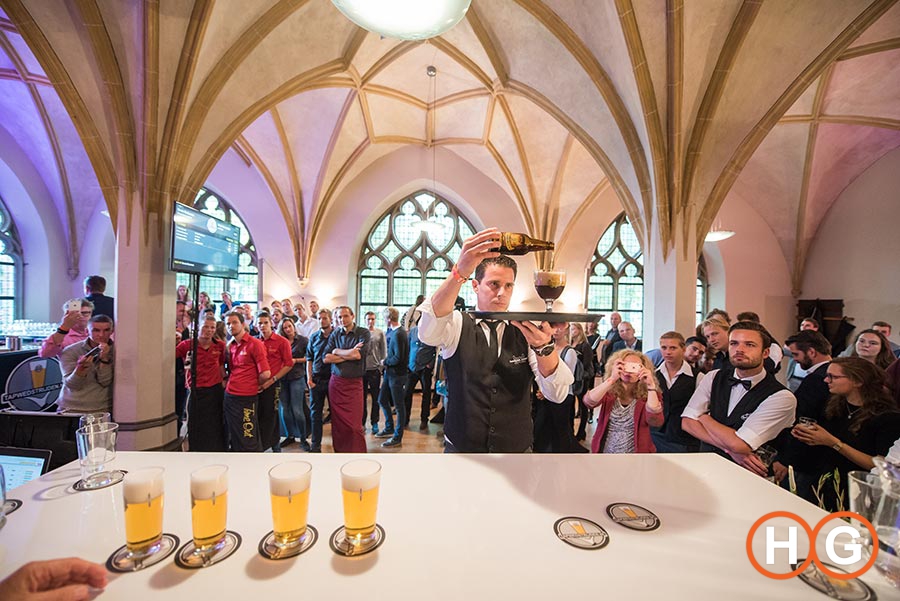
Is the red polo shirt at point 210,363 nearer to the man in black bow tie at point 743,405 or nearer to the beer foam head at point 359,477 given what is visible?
the beer foam head at point 359,477

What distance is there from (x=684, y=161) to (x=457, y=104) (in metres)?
5.30

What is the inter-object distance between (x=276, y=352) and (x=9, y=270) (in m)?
9.02

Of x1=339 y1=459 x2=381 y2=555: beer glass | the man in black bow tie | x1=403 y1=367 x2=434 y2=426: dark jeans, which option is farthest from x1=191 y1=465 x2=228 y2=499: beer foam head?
x1=403 y1=367 x2=434 y2=426: dark jeans

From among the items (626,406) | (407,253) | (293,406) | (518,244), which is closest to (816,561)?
(518,244)

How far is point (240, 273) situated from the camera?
10273 mm

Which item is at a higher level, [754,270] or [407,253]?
[407,253]

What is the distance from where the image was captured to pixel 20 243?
8828 millimetres

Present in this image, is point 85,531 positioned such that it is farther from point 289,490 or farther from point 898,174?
point 898,174

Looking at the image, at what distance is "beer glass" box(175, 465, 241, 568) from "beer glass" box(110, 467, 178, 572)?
6cm

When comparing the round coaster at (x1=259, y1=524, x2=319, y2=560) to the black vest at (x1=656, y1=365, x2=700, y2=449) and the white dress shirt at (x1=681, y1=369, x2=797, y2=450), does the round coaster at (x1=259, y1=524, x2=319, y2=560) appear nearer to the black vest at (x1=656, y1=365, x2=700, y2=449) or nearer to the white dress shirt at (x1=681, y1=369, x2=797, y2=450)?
the white dress shirt at (x1=681, y1=369, x2=797, y2=450)

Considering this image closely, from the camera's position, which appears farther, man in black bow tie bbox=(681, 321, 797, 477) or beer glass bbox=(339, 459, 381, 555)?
man in black bow tie bbox=(681, 321, 797, 477)

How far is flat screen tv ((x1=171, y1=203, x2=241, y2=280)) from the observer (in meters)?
4.24

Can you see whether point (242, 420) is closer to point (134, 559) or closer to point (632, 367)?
point (134, 559)

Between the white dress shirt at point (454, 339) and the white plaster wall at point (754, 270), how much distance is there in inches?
387
